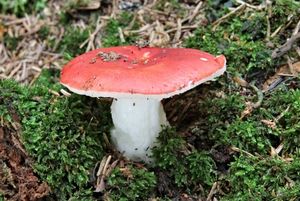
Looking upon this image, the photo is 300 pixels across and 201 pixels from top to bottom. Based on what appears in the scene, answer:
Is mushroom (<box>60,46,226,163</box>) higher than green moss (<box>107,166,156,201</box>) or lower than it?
higher

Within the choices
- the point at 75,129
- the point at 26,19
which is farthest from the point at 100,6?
the point at 75,129

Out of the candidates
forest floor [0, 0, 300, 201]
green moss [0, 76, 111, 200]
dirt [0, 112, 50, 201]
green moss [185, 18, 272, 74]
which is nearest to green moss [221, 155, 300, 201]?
forest floor [0, 0, 300, 201]

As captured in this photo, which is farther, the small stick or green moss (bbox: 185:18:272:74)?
the small stick

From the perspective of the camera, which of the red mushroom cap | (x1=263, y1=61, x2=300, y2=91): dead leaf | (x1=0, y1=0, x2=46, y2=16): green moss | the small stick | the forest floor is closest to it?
the red mushroom cap

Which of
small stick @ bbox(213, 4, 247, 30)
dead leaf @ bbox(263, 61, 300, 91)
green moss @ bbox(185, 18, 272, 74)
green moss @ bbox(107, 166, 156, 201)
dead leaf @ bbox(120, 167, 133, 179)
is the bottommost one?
green moss @ bbox(107, 166, 156, 201)

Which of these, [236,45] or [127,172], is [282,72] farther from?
[127,172]

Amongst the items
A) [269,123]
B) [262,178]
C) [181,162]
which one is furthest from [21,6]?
[262,178]

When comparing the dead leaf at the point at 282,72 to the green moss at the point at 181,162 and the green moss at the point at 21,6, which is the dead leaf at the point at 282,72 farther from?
the green moss at the point at 21,6

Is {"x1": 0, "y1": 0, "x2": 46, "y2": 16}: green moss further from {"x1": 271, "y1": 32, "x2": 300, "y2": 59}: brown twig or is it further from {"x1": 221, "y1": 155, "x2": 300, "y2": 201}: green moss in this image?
{"x1": 221, "y1": 155, "x2": 300, "y2": 201}: green moss
